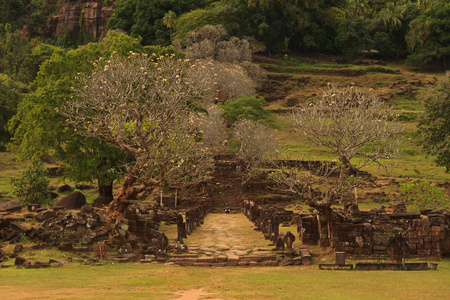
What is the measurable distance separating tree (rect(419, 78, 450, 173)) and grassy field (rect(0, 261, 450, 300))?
896 inches

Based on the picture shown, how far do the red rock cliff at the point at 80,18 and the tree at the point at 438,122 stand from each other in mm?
81641

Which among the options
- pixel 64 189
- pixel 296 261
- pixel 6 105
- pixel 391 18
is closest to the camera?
pixel 296 261

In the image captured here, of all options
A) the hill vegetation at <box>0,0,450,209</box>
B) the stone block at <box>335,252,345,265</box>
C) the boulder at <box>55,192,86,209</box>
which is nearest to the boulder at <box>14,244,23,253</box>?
the stone block at <box>335,252,345,265</box>

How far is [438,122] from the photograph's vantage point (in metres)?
39.2

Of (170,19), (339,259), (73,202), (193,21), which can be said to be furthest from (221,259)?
(170,19)

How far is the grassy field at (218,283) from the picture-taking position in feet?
42.4

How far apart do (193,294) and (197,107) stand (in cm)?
A: 2147

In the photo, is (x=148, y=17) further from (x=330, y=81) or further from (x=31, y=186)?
(x=31, y=186)

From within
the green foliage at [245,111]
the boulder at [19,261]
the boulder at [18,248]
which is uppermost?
the green foliage at [245,111]

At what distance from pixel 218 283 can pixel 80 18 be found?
10820cm

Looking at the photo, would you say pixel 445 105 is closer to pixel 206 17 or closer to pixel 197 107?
pixel 197 107

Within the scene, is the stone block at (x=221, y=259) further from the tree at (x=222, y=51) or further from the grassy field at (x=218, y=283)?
the tree at (x=222, y=51)

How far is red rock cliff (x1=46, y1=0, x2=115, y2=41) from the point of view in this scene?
366ft

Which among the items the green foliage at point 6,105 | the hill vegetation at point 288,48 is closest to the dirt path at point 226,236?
the hill vegetation at point 288,48
